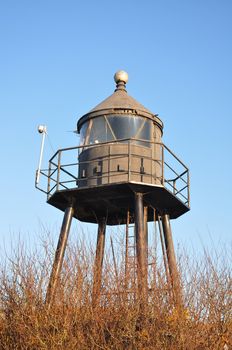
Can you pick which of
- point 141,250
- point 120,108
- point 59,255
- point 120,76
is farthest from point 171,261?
point 120,76

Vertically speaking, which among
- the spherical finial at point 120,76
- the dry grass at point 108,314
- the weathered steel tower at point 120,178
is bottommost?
the dry grass at point 108,314

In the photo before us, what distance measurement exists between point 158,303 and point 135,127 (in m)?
5.91

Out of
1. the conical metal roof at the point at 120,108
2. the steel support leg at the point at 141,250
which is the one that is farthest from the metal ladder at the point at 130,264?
the conical metal roof at the point at 120,108

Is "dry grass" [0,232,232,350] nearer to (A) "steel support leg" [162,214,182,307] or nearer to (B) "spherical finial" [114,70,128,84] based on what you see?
(A) "steel support leg" [162,214,182,307]

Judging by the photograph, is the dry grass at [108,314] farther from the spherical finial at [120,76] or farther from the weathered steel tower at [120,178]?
the spherical finial at [120,76]

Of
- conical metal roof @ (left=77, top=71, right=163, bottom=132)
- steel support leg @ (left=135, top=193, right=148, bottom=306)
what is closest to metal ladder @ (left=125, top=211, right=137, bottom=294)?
steel support leg @ (left=135, top=193, right=148, bottom=306)

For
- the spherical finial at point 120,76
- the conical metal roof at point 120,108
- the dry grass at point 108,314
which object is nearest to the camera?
the dry grass at point 108,314

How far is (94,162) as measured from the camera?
656 inches

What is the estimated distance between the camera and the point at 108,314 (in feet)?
43.2

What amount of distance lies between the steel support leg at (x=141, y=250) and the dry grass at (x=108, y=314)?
0.21 m

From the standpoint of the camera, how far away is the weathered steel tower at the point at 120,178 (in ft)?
52.6

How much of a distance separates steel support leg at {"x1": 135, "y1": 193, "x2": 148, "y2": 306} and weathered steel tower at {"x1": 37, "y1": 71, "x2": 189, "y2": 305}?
27mm

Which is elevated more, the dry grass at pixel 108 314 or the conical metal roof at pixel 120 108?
the conical metal roof at pixel 120 108

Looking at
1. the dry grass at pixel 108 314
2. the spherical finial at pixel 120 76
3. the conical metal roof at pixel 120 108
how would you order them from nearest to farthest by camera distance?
the dry grass at pixel 108 314 < the conical metal roof at pixel 120 108 < the spherical finial at pixel 120 76
